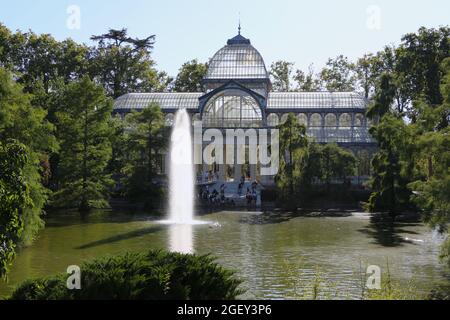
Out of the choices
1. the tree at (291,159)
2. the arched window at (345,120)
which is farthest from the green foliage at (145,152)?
the arched window at (345,120)

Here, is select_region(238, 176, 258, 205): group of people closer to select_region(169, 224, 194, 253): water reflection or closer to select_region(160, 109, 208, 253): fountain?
select_region(160, 109, 208, 253): fountain

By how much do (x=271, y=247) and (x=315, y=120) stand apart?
125 ft

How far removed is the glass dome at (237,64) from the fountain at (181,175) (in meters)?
8.32

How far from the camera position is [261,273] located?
63.8 ft

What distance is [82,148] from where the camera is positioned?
4050 cm

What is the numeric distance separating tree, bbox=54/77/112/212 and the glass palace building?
15.9 metres

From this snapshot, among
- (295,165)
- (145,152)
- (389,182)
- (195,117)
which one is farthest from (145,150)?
(389,182)

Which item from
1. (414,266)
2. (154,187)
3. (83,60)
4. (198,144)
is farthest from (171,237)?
(83,60)

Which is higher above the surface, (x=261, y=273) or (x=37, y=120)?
(x=37, y=120)

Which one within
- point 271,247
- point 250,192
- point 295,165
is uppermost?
point 295,165

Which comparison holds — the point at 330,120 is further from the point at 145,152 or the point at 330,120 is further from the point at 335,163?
the point at 145,152
